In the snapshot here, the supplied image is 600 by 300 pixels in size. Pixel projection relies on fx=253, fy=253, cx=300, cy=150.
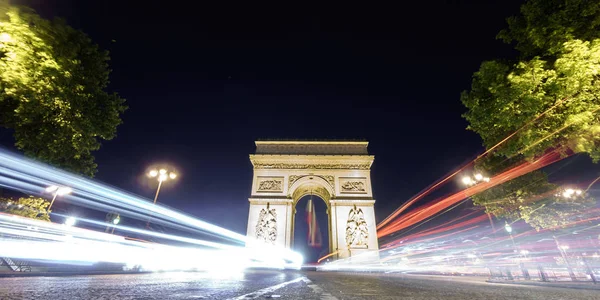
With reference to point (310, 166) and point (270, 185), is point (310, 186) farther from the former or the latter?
point (270, 185)

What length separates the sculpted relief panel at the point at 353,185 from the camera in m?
22.7

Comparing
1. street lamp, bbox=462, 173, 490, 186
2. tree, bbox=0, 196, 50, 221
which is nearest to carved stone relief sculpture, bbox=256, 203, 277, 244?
street lamp, bbox=462, 173, 490, 186

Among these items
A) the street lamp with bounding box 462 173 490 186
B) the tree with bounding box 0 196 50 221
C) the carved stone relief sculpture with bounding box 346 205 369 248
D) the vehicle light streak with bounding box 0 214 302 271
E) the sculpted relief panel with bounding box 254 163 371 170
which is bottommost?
the vehicle light streak with bounding box 0 214 302 271

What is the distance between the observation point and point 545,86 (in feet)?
22.0

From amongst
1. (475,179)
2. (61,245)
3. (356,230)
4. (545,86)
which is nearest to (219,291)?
(545,86)

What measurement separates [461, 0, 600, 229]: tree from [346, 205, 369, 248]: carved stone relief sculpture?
13.7 metres

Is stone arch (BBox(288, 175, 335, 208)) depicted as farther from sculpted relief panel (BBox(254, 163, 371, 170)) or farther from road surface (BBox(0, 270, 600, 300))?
road surface (BBox(0, 270, 600, 300))

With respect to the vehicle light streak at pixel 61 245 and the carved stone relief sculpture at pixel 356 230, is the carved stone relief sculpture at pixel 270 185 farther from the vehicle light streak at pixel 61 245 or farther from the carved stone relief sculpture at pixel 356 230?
the vehicle light streak at pixel 61 245

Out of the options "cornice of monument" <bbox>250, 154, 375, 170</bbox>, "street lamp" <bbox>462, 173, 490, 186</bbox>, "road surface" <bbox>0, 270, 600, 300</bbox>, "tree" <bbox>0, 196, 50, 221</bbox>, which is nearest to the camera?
"road surface" <bbox>0, 270, 600, 300</bbox>

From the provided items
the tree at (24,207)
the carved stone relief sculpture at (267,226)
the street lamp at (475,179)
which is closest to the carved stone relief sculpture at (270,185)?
the carved stone relief sculpture at (267,226)

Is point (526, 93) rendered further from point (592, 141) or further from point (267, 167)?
point (267, 167)

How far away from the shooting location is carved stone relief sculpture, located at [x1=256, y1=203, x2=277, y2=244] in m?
20.8

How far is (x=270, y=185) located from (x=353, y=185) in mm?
7553

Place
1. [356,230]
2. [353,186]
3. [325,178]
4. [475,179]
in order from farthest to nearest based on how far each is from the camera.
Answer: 1. [325,178]
2. [353,186]
3. [356,230]
4. [475,179]
